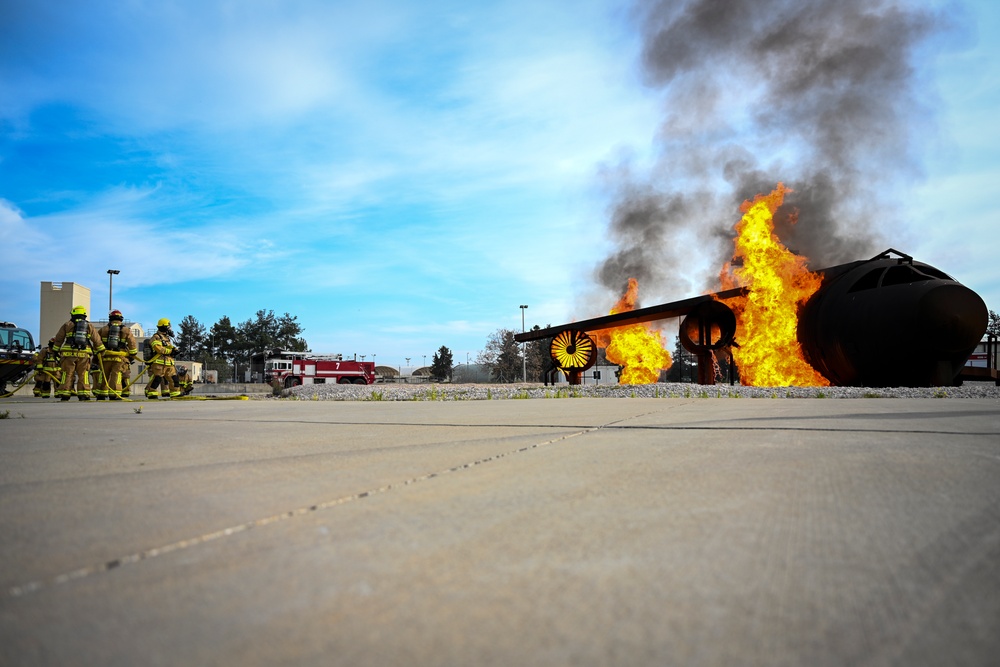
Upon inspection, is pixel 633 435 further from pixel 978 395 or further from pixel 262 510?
pixel 978 395

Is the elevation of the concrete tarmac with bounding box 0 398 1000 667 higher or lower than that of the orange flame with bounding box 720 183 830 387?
lower

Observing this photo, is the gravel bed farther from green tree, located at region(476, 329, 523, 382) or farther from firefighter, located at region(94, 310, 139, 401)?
green tree, located at region(476, 329, 523, 382)

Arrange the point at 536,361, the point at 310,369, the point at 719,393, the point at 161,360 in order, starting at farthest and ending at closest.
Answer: the point at 536,361, the point at 310,369, the point at 161,360, the point at 719,393

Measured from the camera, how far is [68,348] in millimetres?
15242

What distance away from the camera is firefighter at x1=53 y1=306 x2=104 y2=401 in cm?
1520

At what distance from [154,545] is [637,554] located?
68.3 inches

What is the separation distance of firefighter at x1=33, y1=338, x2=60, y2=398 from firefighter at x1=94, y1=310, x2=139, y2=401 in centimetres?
155

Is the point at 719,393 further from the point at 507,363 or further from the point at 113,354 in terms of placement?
the point at 507,363

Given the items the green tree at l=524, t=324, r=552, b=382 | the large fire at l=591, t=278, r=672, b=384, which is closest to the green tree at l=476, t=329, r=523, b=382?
the green tree at l=524, t=324, r=552, b=382

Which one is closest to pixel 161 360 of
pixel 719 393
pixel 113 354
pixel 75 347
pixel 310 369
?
pixel 113 354

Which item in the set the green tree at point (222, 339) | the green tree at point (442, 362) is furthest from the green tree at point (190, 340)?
the green tree at point (442, 362)

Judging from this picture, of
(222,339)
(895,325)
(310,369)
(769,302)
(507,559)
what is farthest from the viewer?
(222,339)

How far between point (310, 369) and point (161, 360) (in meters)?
25.5

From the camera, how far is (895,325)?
1512 centimetres
